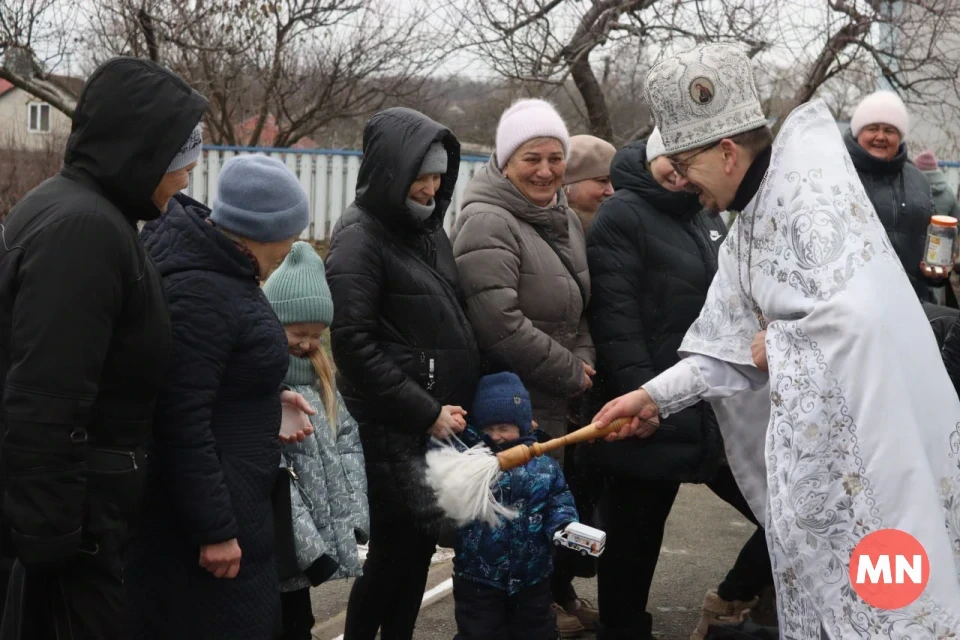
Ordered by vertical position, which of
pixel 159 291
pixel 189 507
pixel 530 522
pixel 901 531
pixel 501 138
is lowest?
pixel 530 522

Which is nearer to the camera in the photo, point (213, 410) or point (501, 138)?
point (213, 410)

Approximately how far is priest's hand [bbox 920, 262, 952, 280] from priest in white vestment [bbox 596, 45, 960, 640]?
2221 millimetres

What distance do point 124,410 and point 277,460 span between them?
0.56 m

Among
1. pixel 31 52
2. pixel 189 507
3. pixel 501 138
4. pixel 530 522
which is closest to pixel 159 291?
pixel 189 507

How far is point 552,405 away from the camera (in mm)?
3957

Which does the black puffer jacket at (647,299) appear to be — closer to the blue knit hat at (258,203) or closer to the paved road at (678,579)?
the paved road at (678,579)

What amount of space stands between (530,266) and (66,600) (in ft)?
6.66

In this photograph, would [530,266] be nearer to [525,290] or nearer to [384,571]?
[525,290]

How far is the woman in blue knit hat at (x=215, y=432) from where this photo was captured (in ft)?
8.82

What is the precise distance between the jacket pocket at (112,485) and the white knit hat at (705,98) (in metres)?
1.57

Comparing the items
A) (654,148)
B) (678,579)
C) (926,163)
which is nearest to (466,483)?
(654,148)

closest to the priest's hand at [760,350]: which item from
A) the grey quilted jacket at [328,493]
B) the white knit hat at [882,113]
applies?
the grey quilted jacket at [328,493]

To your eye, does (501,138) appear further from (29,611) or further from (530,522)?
(29,611)

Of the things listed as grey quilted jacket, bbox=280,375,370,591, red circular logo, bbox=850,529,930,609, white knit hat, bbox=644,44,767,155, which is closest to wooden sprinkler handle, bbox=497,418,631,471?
grey quilted jacket, bbox=280,375,370,591
